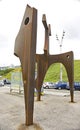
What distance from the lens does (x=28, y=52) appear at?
30.4 ft

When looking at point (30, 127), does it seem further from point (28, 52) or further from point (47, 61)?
point (47, 61)

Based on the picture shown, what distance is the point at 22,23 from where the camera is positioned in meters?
10.1

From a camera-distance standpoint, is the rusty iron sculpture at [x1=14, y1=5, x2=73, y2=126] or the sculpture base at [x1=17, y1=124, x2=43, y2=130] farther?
the rusty iron sculpture at [x1=14, y1=5, x2=73, y2=126]

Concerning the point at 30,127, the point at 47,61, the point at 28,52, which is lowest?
the point at 30,127

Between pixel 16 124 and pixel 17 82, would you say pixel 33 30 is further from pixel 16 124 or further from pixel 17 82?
pixel 17 82

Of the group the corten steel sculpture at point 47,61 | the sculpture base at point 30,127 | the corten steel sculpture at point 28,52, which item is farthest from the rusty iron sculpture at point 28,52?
the corten steel sculpture at point 47,61

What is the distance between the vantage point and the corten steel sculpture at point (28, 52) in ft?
29.4

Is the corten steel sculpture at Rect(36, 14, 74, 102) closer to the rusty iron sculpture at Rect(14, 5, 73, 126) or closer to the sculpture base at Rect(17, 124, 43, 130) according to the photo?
the rusty iron sculpture at Rect(14, 5, 73, 126)

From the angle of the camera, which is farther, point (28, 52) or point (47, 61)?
point (47, 61)

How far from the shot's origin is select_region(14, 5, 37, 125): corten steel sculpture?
8.96m

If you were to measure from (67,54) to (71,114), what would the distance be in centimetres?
595

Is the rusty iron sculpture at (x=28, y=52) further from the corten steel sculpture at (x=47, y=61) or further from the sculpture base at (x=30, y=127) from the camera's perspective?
the corten steel sculpture at (x=47, y=61)

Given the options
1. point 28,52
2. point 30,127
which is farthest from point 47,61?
point 30,127

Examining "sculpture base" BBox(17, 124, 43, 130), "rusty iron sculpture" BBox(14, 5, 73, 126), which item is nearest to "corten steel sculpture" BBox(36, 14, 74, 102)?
"rusty iron sculpture" BBox(14, 5, 73, 126)
